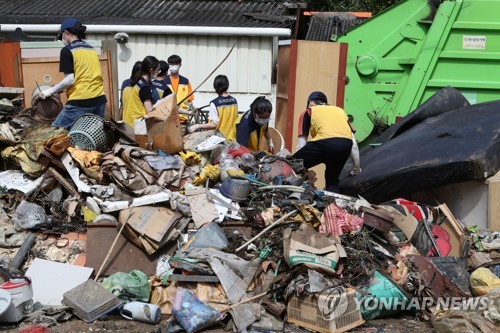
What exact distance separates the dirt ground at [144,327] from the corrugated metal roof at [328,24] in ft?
21.5

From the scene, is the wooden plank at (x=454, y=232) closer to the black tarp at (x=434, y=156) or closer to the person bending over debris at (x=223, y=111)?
the black tarp at (x=434, y=156)

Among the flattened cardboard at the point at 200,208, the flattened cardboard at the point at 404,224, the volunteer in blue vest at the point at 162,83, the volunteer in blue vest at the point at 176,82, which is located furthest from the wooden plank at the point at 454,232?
the volunteer in blue vest at the point at 176,82

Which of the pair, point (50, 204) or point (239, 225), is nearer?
point (239, 225)

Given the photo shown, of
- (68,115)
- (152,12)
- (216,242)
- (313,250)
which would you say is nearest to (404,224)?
(313,250)

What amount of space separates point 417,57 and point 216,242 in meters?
4.06

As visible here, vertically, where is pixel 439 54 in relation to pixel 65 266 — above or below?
above

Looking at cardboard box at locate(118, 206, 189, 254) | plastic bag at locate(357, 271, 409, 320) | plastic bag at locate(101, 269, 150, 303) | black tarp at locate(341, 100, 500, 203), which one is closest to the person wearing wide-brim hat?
black tarp at locate(341, 100, 500, 203)

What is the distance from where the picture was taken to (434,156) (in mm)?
6871

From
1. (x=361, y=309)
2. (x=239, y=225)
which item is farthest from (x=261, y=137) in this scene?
(x=361, y=309)

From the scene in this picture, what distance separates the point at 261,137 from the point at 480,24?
2989 mm

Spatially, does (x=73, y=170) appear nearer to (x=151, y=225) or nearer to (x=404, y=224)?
(x=151, y=225)

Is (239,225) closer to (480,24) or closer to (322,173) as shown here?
(322,173)

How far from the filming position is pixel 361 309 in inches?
207

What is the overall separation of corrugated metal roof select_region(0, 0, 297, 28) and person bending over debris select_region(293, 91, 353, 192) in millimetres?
4171
